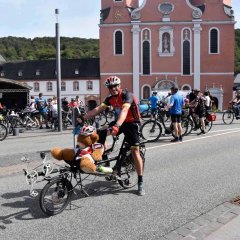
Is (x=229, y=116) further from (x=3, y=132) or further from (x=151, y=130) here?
(x=3, y=132)

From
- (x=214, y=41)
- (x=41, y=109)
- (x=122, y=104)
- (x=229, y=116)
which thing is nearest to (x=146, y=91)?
(x=214, y=41)

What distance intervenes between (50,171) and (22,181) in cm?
214

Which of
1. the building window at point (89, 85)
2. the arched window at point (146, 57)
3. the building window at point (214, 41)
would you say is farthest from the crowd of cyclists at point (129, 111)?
the building window at point (89, 85)

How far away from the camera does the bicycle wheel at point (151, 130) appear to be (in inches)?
517

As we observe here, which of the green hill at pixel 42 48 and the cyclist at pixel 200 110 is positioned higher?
the green hill at pixel 42 48

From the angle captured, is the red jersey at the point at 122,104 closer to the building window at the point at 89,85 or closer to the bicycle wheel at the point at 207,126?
the bicycle wheel at the point at 207,126

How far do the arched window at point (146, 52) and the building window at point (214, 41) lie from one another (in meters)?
8.04

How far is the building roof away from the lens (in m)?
70.9

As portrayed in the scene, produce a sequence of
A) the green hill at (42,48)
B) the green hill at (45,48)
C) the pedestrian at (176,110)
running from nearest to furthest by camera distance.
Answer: the pedestrian at (176,110) < the green hill at (45,48) < the green hill at (42,48)

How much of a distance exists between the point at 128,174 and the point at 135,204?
889 millimetres

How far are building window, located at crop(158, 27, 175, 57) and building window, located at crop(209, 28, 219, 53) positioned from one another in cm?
491

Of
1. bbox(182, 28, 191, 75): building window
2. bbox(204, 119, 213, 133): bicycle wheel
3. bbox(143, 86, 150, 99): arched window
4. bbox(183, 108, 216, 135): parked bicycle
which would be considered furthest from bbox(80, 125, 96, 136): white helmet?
bbox(182, 28, 191, 75): building window

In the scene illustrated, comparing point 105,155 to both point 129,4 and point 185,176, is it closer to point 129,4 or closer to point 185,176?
point 185,176

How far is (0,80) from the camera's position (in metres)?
26.6
